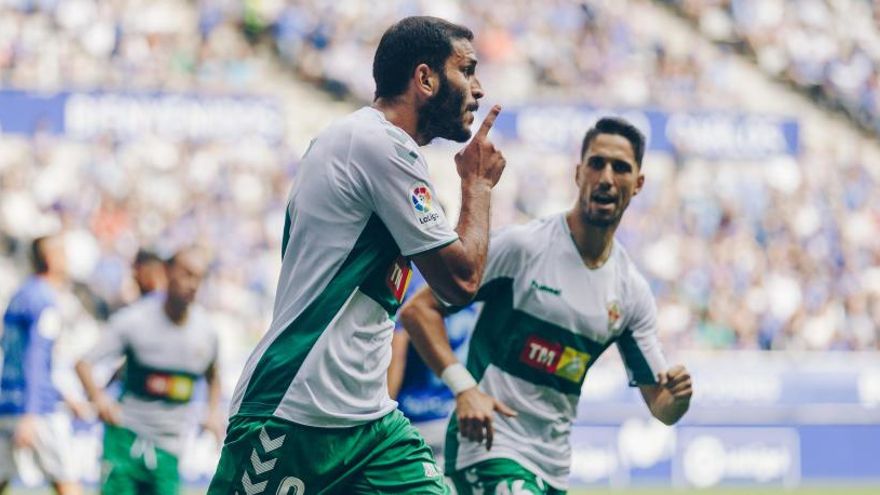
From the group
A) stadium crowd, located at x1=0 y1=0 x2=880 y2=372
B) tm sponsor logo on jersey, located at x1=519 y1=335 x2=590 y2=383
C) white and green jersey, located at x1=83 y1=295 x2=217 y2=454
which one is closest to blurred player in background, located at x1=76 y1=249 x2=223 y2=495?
white and green jersey, located at x1=83 y1=295 x2=217 y2=454

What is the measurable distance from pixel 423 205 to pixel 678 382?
6.98 feet

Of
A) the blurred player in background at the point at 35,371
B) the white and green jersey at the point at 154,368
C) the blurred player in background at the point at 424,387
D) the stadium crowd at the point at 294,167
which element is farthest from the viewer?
the stadium crowd at the point at 294,167

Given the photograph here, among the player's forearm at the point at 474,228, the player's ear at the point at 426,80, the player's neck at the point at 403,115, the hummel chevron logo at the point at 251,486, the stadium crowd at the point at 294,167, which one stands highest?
the player's ear at the point at 426,80

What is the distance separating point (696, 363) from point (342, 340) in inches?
525

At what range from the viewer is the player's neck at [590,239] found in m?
7.12

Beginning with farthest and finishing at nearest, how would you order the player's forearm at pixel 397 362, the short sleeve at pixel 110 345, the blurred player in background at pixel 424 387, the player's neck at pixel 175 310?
the player's neck at pixel 175 310 < the short sleeve at pixel 110 345 < the blurred player in background at pixel 424 387 < the player's forearm at pixel 397 362

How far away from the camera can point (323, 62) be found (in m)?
23.9

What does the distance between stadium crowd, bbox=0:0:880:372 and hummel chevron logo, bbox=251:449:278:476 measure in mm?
13166

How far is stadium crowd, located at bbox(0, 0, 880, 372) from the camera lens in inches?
763

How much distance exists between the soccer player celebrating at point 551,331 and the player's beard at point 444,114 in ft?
5.29

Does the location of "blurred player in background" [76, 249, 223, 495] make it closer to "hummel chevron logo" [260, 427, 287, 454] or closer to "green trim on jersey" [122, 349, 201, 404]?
"green trim on jersey" [122, 349, 201, 404]

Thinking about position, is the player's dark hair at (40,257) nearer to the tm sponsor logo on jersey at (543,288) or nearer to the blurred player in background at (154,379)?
the blurred player in background at (154,379)

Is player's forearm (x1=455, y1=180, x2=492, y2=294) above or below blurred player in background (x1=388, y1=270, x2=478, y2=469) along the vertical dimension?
above

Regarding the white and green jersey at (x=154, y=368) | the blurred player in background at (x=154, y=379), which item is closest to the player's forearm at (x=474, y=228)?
the blurred player in background at (x=154, y=379)
